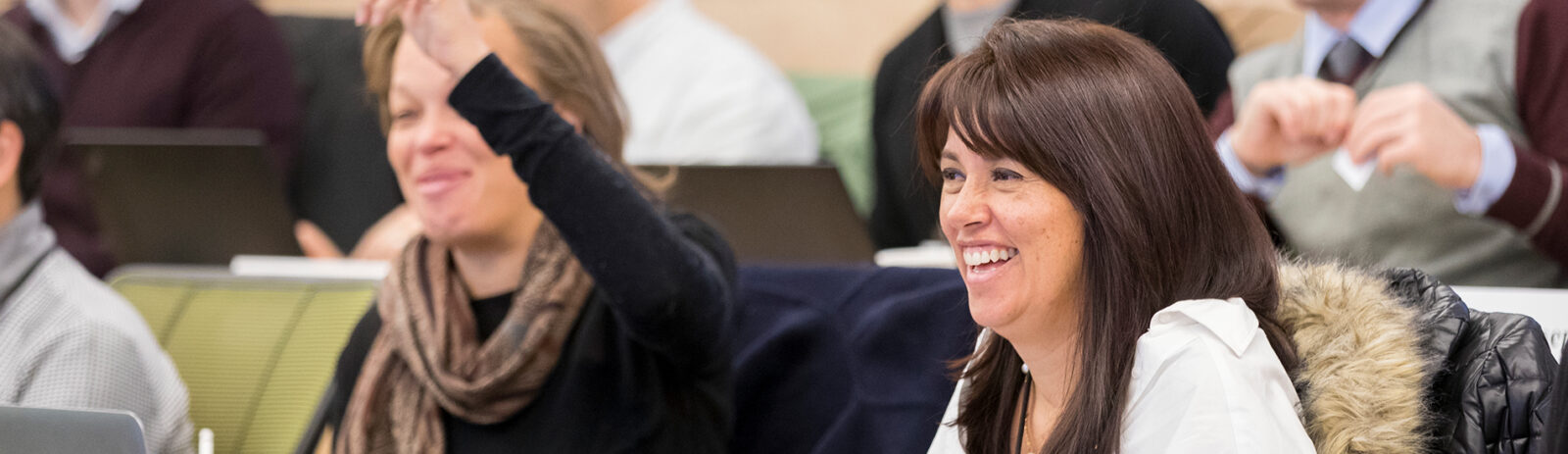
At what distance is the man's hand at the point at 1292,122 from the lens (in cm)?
Answer: 155

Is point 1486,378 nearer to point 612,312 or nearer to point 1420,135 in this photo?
point 1420,135

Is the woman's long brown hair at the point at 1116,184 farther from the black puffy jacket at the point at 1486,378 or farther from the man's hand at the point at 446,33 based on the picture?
the man's hand at the point at 446,33

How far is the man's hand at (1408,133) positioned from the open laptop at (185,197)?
1.54m

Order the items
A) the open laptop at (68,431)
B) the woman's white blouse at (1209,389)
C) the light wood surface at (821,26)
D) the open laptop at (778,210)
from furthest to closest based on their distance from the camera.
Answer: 1. the light wood surface at (821,26)
2. the open laptop at (778,210)
3. the open laptop at (68,431)
4. the woman's white blouse at (1209,389)

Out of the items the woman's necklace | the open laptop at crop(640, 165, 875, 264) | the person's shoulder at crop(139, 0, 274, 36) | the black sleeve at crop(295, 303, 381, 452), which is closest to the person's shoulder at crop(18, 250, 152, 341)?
the black sleeve at crop(295, 303, 381, 452)

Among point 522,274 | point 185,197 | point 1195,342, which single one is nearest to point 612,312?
point 522,274

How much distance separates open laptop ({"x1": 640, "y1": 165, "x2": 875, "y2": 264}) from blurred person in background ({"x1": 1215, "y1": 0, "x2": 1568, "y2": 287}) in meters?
0.49

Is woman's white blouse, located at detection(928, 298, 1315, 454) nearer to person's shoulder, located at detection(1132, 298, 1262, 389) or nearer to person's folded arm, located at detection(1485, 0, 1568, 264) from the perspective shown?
person's shoulder, located at detection(1132, 298, 1262, 389)

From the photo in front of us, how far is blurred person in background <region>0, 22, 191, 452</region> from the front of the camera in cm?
155

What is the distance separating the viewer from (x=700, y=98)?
316 cm

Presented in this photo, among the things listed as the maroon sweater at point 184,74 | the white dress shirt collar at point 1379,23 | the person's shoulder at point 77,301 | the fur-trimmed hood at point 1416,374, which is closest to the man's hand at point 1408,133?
the white dress shirt collar at point 1379,23

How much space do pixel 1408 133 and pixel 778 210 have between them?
2.51 ft

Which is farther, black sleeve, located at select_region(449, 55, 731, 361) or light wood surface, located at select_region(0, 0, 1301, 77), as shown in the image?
light wood surface, located at select_region(0, 0, 1301, 77)

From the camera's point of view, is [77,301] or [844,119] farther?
[844,119]
